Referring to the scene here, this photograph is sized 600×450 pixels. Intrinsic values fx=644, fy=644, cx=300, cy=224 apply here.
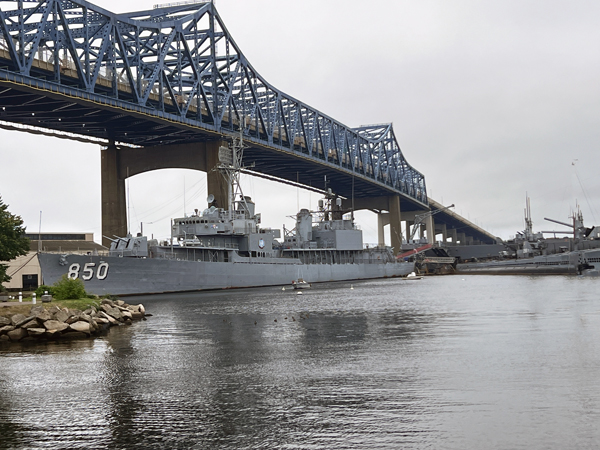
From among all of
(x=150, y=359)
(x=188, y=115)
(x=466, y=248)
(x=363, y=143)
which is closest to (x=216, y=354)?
(x=150, y=359)

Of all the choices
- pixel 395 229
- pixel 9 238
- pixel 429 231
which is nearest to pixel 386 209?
pixel 395 229

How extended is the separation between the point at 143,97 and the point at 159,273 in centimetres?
1962

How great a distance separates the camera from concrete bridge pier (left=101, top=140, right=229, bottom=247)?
73.4 meters

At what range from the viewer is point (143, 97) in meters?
64.9

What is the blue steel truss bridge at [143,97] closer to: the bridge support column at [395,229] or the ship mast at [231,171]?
the ship mast at [231,171]

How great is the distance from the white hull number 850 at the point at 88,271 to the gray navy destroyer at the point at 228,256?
0.08 metres

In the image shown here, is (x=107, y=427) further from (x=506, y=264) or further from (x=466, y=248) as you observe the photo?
(x=466, y=248)

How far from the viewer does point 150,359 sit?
64.2 feet

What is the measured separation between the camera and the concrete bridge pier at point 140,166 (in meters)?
73.4

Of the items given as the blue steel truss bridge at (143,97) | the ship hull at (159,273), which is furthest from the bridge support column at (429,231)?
the ship hull at (159,273)

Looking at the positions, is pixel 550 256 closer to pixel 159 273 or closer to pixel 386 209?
pixel 386 209

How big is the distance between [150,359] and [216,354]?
2.09 metres

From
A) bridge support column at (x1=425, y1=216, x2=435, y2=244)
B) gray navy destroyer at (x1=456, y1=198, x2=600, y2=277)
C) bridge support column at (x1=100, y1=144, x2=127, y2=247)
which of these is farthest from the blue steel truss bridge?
bridge support column at (x1=425, y1=216, x2=435, y2=244)

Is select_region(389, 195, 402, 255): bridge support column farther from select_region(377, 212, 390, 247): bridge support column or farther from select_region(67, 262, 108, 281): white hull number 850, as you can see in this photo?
select_region(67, 262, 108, 281): white hull number 850
